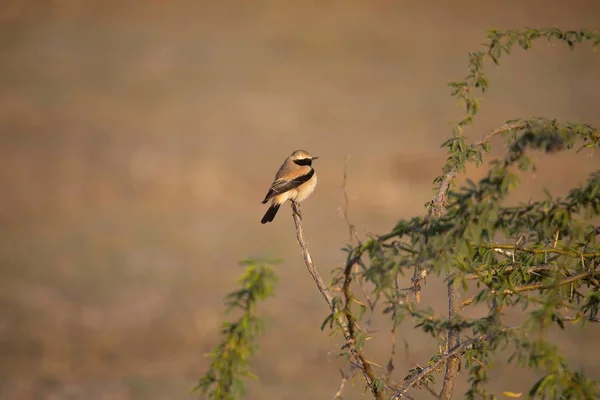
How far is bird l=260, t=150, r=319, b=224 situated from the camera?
326 inches

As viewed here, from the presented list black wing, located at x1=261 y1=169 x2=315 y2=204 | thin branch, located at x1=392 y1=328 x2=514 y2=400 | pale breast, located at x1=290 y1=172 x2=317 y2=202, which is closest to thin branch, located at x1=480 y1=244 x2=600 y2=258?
thin branch, located at x1=392 y1=328 x2=514 y2=400

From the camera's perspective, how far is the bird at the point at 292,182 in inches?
326

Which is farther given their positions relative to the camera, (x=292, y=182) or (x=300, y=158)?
(x=300, y=158)

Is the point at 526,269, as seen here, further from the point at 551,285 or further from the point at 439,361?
the point at 439,361

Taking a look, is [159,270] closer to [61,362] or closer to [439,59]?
[61,362]

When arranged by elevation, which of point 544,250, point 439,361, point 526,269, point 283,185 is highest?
point 283,185

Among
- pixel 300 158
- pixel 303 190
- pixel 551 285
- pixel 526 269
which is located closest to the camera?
pixel 551 285

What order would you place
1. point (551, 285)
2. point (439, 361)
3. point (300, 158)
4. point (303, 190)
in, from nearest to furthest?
point (551, 285) → point (439, 361) → point (303, 190) → point (300, 158)

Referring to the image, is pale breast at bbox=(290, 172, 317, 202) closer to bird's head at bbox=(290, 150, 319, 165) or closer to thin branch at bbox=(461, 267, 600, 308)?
bird's head at bbox=(290, 150, 319, 165)

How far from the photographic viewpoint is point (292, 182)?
8.32 m

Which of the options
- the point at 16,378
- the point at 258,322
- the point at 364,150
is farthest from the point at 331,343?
the point at 258,322

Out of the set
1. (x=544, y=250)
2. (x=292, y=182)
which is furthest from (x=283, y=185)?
(x=544, y=250)

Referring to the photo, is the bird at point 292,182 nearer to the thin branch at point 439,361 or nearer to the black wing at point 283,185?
the black wing at point 283,185

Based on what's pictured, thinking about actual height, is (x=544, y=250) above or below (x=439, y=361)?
above
